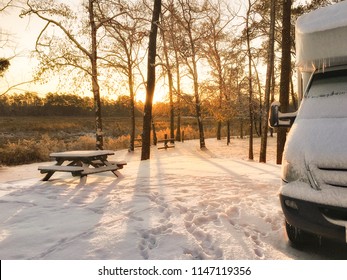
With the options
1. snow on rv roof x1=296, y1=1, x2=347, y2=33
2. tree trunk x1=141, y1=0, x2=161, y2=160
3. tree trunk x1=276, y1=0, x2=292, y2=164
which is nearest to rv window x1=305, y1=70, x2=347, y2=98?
snow on rv roof x1=296, y1=1, x2=347, y2=33

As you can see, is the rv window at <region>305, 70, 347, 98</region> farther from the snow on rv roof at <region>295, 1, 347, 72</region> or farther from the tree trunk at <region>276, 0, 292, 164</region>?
the tree trunk at <region>276, 0, 292, 164</region>

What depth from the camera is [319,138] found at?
355 centimetres

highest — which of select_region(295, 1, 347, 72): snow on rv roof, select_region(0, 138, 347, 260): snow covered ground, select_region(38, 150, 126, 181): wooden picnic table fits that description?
select_region(295, 1, 347, 72): snow on rv roof

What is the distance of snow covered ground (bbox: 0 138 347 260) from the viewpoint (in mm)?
3799

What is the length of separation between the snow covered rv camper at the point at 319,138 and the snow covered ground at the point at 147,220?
68cm

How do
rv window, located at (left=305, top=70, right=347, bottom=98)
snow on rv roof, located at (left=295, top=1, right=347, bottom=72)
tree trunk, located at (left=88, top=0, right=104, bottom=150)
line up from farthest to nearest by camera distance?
1. tree trunk, located at (left=88, top=0, right=104, bottom=150)
2. rv window, located at (left=305, top=70, right=347, bottom=98)
3. snow on rv roof, located at (left=295, top=1, right=347, bottom=72)

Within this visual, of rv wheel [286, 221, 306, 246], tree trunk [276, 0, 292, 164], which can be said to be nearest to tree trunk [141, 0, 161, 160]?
tree trunk [276, 0, 292, 164]

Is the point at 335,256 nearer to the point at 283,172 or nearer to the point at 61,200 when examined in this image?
the point at 283,172

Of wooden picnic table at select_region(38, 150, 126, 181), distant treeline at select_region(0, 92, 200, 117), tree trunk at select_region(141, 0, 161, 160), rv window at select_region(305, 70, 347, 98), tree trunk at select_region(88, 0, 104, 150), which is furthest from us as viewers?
distant treeline at select_region(0, 92, 200, 117)

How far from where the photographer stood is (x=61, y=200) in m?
6.22

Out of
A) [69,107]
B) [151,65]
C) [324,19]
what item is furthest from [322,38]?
[69,107]

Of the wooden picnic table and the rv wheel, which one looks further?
the wooden picnic table

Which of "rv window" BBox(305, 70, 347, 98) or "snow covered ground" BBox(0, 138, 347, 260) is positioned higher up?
"rv window" BBox(305, 70, 347, 98)
